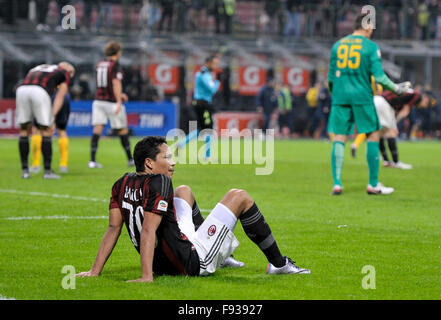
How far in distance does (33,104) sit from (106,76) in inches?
115

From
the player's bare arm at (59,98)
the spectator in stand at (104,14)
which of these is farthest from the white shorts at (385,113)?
the spectator in stand at (104,14)

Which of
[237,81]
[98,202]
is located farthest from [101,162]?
[237,81]

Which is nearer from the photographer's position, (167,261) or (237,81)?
(167,261)

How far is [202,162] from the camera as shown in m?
19.2

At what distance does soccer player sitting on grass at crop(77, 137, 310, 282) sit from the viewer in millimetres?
6152

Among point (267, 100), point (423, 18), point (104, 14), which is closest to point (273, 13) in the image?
point (267, 100)

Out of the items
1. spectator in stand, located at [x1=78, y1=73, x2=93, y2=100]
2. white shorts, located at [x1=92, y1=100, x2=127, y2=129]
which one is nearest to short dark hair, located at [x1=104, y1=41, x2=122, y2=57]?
white shorts, located at [x1=92, y1=100, x2=127, y2=129]

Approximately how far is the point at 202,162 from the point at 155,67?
14138 mm

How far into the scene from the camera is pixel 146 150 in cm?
630

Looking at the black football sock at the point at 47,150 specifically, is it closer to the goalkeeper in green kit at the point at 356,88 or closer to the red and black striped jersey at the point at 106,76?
the red and black striped jersey at the point at 106,76

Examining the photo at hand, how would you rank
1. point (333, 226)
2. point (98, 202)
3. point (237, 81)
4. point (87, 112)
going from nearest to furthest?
point (333, 226) < point (98, 202) < point (87, 112) < point (237, 81)

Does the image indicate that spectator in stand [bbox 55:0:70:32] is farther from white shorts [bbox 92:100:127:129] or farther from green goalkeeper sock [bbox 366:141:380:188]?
green goalkeeper sock [bbox 366:141:380:188]

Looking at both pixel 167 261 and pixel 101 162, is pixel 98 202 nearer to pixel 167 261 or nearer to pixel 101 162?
pixel 167 261
